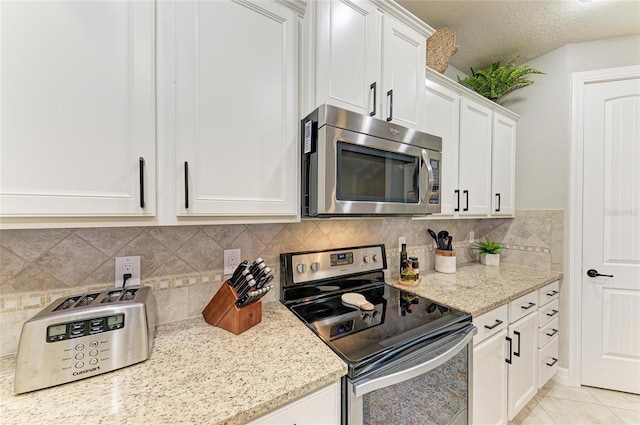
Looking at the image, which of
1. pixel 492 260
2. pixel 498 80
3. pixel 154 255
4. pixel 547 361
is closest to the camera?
pixel 154 255

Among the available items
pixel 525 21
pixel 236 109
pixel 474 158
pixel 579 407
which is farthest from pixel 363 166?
pixel 579 407

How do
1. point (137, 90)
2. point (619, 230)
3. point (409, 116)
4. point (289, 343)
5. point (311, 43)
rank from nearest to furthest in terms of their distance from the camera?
point (137, 90), point (289, 343), point (311, 43), point (409, 116), point (619, 230)

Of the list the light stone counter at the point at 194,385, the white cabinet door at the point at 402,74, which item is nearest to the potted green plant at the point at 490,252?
the white cabinet door at the point at 402,74

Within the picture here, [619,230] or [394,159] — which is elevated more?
[394,159]

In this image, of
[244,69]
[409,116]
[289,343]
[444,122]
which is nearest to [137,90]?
[244,69]

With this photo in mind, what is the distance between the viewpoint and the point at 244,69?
100 cm

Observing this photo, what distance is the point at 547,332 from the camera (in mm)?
1940

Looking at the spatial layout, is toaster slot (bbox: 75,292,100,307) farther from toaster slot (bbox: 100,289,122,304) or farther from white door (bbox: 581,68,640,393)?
white door (bbox: 581,68,640,393)

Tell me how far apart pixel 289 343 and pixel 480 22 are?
2.42m

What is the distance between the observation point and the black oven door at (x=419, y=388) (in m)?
0.86

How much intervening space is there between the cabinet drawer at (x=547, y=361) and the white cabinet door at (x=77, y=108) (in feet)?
8.53

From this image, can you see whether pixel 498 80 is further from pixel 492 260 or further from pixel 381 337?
pixel 381 337

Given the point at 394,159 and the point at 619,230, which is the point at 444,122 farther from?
the point at 619,230

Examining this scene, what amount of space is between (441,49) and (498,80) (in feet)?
2.50
